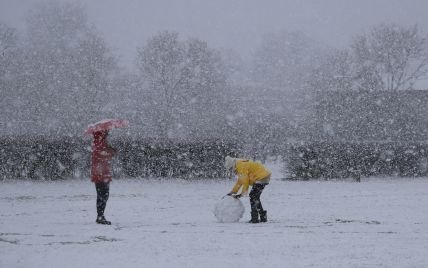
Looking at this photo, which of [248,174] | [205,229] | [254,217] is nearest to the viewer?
[205,229]

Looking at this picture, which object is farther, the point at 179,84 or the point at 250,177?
the point at 179,84

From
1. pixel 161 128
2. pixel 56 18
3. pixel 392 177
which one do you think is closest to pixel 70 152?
pixel 392 177

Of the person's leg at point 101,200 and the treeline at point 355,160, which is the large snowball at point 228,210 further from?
the treeline at point 355,160

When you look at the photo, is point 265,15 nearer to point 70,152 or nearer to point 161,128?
point 161,128

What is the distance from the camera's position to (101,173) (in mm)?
10297

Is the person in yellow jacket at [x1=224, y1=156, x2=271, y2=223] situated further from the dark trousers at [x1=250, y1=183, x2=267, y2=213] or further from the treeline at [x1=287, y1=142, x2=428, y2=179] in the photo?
the treeline at [x1=287, y1=142, x2=428, y2=179]

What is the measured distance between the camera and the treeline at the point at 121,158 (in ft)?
58.6

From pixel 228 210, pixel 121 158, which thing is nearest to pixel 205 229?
pixel 228 210

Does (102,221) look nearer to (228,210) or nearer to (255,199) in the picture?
(228,210)

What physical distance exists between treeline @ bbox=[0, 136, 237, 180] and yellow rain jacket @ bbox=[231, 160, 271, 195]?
8459mm

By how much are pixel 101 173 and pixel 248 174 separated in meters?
2.63

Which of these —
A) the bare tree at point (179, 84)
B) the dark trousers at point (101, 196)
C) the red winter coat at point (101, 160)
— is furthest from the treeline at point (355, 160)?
the bare tree at point (179, 84)

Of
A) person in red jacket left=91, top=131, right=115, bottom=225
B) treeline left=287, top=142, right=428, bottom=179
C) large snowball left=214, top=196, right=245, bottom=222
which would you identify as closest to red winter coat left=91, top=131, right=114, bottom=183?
person in red jacket left=91, top=131, right=115, bottom=225

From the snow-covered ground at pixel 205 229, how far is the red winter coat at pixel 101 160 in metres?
0.86
